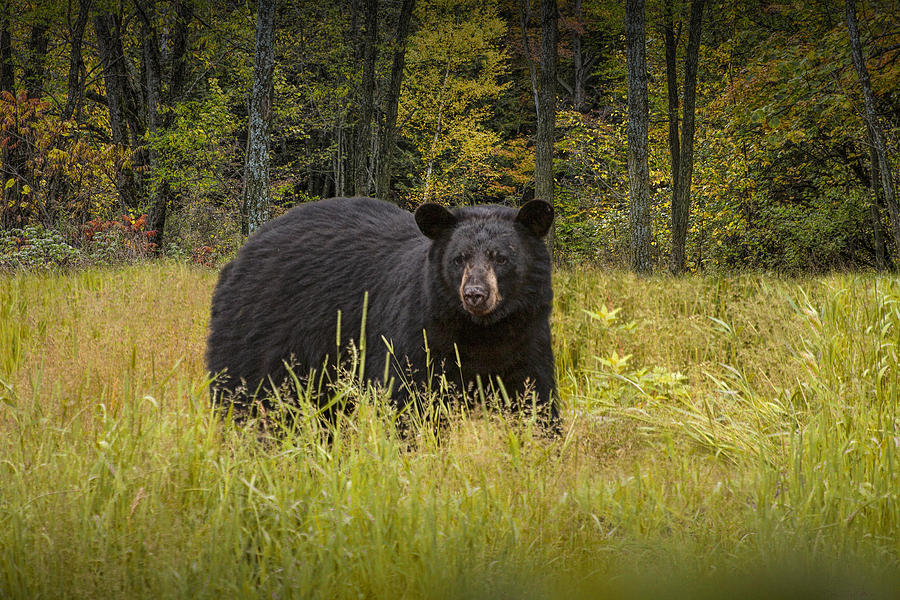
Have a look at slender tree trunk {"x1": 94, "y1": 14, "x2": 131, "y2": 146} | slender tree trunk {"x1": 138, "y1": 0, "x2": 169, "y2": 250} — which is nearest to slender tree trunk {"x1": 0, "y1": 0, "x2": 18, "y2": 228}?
slender tree trunk {"x1": 94, "y1": 14, "x2": 131, "y2": 146}

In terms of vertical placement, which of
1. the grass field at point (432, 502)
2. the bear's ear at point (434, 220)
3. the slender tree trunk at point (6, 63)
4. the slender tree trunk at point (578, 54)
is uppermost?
the slender tree trunk at point (578, 54)

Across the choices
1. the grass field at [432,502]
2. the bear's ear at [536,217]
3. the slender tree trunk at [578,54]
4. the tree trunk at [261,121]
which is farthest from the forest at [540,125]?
the grass field at [432,502]

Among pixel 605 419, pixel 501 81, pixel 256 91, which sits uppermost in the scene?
pixel 501 81

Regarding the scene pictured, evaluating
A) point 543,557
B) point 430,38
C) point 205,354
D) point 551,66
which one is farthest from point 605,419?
point 430,38

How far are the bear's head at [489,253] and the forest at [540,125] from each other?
271 inches

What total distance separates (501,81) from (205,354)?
90.8 feet

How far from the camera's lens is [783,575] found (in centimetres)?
57

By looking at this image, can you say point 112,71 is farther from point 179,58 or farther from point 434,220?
point 434,220

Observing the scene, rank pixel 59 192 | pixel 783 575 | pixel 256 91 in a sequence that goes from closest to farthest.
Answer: pixel 783 575
pixel 256 91
pixel 59 192

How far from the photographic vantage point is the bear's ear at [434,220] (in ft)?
12.5

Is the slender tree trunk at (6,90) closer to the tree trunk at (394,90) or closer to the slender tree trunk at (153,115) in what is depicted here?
the slender tree trunk at (153,115)

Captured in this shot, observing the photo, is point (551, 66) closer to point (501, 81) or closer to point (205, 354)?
point (205, 354)

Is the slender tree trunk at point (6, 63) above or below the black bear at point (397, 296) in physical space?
above

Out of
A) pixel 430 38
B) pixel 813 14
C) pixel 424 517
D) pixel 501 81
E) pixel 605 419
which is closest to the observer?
pixel 424 517
